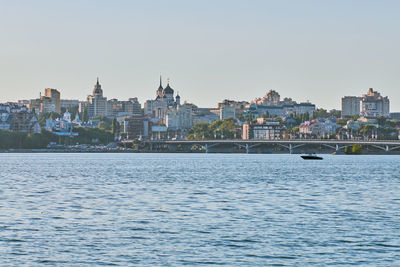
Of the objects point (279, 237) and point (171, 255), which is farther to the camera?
point (279, 237)

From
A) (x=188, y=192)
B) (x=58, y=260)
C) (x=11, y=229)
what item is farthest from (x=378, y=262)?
(x=188, y=192)

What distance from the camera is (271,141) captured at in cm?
18812

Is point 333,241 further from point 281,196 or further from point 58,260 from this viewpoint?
point 281,196

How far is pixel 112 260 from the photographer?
23359 mm

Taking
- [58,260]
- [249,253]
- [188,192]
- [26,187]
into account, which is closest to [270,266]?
[249,253]

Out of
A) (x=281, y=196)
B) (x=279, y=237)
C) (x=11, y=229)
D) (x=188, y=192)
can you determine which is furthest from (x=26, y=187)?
(x=279, y=237)

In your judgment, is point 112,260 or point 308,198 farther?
point 308,198

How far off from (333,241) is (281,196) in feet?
58.4

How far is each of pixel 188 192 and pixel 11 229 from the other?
62.6 ft

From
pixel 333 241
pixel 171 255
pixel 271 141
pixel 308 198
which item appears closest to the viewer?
pixel 171 255

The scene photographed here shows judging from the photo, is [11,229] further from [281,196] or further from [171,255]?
[281,196]

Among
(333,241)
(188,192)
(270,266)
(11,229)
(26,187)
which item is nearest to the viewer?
(270,266)

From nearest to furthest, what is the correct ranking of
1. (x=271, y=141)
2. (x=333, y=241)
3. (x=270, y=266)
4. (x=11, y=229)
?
(x=270, y=266) → (x=333, y=241) → (x=11, y=229) → (x=271, y=141)

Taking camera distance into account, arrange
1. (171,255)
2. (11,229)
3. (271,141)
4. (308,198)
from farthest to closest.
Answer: (271,141) → (308,198) → (11,229) → (171,255)
